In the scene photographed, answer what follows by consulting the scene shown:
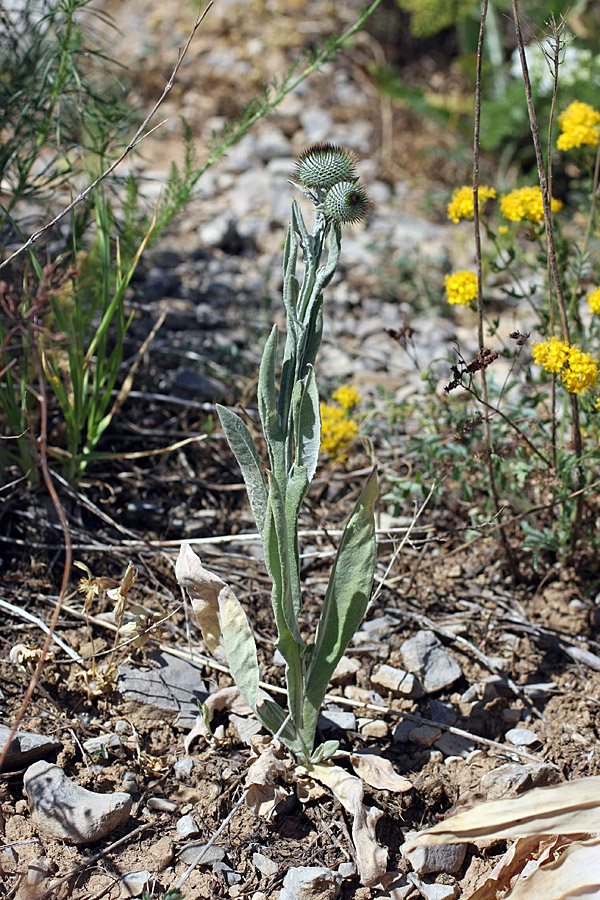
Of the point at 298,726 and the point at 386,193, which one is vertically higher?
the point at 386,193

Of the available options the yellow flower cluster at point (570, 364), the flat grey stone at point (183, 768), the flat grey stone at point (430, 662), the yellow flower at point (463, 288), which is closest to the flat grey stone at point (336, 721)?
the flat grey stone at point (430, 662)

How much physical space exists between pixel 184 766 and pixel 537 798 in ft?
2.81

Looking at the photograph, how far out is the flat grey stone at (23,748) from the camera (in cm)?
193

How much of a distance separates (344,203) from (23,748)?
1.43m

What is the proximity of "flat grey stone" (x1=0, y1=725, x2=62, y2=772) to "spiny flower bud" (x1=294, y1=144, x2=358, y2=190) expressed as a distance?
143 centimetres

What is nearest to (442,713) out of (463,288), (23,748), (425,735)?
(425,735)

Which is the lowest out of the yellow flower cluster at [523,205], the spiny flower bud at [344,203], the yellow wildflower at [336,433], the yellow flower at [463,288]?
the yellow wildflower at [336,433]

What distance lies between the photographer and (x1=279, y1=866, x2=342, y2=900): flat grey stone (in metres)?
1.71

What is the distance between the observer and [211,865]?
180 cm

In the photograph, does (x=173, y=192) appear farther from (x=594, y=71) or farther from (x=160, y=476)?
(x=594, y=71)

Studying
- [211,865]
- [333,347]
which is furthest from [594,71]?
[211,865]

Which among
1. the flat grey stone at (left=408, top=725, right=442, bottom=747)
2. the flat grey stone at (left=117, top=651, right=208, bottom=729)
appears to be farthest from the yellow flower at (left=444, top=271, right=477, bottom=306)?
the flat grey stone at (left=117, top=651, right=208, bottom=729)

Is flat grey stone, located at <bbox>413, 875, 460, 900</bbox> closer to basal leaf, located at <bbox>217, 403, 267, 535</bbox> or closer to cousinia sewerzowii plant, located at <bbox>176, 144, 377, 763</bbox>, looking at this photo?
cousinia sewerzowii plant, located at <bbox>176, 144, 377, 763</bbox>

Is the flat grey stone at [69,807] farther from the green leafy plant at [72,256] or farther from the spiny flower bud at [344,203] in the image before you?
the spiny flower bud at [344,203]
